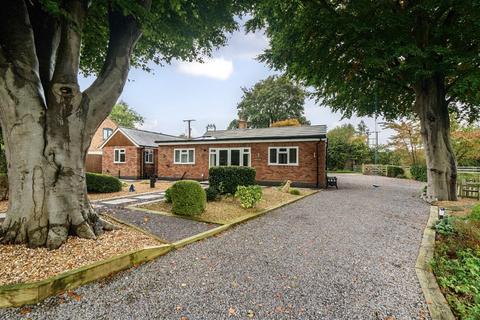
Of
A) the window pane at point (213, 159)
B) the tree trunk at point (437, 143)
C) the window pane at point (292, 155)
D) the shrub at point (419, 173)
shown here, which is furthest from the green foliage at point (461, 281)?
the shrub at point (419, 173)

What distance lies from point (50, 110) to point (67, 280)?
8.93 feet

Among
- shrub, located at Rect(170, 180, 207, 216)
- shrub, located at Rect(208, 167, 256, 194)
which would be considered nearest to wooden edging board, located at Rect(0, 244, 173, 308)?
shrub, located at Rect(170, 180, 207, 216)

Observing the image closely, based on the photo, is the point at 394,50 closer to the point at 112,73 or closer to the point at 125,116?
the point at 112,73

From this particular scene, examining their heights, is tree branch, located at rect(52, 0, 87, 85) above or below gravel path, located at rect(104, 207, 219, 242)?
above

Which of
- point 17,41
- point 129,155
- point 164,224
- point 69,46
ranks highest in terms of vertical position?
point 69,46

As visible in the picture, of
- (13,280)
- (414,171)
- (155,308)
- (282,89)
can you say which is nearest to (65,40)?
(13,280)

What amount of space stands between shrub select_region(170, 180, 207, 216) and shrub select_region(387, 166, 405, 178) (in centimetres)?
2662

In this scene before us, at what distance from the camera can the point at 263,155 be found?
51.5ft

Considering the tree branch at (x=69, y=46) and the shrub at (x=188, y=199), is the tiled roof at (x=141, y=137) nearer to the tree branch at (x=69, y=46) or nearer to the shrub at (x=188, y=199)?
the shrub at (x=188, y=199)

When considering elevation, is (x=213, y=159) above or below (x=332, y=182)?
above

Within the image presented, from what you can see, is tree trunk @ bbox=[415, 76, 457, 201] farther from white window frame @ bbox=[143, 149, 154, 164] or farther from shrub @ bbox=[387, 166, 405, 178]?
white window frame @ bbox=[143, 149, 154, 164]

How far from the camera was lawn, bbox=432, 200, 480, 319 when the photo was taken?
251 cm

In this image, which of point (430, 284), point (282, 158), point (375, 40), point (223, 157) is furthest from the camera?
point (223, 157)

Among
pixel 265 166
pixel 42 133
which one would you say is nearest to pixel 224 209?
pixel 42 133
